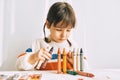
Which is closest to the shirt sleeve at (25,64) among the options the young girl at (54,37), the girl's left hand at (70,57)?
the young girl at (54,37)

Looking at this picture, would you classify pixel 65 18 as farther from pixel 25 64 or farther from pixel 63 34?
pixel 25 64

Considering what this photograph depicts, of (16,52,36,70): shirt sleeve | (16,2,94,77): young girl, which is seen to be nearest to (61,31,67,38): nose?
(16,2,94,77): young girl

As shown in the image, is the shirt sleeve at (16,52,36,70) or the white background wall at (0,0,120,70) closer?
the shirt sleeve at (16,52,36,70)

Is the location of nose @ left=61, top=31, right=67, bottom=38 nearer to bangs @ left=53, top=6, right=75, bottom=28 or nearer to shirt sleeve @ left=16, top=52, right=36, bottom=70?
bangs @ left=53, top=6, right=75, bottom=28

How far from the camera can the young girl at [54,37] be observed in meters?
0.74

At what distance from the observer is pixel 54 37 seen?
83 centimetres

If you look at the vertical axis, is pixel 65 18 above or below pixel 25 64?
above

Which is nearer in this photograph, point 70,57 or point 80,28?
point 70,57

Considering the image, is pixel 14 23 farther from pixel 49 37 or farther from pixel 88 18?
pixel 88 18

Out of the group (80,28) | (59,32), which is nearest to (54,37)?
(59,32)

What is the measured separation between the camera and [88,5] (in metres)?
0.92

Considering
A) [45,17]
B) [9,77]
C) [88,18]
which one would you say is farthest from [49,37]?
[9,77]

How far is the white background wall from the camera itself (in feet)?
2.95

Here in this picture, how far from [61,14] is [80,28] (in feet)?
0.49
